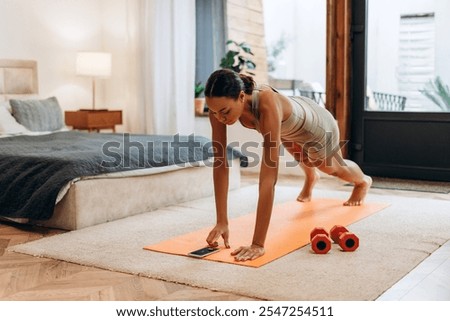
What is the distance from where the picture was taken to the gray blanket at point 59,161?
10.9 feet

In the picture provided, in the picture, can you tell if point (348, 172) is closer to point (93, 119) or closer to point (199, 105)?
point (93, 119)

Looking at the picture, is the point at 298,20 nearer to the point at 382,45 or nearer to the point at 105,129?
the point at 382,45

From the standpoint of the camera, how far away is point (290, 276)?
8.04ft

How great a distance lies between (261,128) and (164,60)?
3462mm

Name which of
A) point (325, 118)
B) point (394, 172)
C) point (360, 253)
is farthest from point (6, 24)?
point (360, 253)

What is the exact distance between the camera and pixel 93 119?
564 cm

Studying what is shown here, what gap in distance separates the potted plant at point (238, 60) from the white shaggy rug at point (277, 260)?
2.19m

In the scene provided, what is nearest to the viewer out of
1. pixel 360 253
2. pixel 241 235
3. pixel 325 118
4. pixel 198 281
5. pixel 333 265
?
pixel 198 281

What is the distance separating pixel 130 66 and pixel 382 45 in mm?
2487

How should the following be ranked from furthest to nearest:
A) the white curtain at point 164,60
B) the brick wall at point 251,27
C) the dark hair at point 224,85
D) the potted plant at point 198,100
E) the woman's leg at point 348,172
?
the potted plant at point 198,100 → the brick wall at point 251,27 → the white curtain at point 164,60 → the woman's leg at point 348,172 → the dark hair at point 224,85

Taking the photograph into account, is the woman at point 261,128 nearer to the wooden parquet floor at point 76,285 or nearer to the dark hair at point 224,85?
the dark hair at point 224,85

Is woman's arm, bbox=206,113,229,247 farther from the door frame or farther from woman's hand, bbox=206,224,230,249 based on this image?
the door frame

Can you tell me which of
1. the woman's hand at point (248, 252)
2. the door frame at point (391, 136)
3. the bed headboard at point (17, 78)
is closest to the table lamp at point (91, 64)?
the bed headboard at point (17, 78)

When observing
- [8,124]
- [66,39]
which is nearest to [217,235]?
[8,124]
